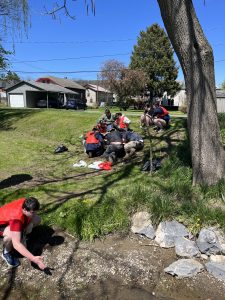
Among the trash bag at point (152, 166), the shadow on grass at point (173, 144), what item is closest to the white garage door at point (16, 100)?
the shadow on grass at point (173, 144)

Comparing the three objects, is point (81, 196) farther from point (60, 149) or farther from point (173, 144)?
point (60, 149)

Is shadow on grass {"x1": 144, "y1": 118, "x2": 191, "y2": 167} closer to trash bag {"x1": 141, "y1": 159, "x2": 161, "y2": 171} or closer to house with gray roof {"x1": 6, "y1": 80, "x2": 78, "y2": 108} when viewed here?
trash bag {"x1": 141, "y1": 159, "x2": 161, "y2": 171}

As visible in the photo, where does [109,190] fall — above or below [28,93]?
below

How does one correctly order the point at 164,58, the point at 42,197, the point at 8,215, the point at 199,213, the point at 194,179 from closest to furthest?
the point at 8,215, the point at 199,213, the point at 194,179, the point at 42,197, the point at 164,58

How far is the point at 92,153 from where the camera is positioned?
11000 millimetres

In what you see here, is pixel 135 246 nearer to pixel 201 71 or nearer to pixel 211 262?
pixel 211 262

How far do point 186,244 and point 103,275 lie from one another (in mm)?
1356

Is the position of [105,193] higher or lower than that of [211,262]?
higher

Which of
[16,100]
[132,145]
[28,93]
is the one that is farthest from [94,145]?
[16,100]

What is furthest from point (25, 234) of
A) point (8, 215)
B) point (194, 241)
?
point (194, 241)

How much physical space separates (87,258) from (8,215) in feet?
4.24

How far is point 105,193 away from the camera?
705cm

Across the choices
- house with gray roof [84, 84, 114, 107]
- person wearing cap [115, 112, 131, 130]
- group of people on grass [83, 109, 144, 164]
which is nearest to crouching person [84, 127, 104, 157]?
group of people on grass [83, 109, 144, 164]

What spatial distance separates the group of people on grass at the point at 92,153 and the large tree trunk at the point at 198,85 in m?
1.96
